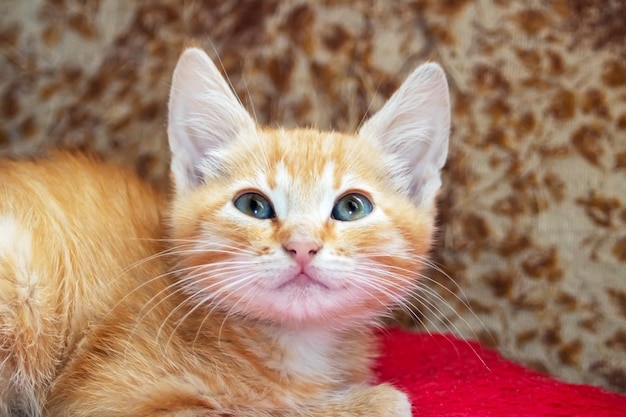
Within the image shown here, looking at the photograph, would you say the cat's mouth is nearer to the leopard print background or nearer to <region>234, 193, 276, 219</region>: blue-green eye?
<region>234, 193, 276, 219</region>: blue-green eye

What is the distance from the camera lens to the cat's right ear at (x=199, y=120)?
3.90 feet

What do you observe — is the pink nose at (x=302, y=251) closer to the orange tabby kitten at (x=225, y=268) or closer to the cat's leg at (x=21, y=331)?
the orange tabby kitten at (x=225, y=268)

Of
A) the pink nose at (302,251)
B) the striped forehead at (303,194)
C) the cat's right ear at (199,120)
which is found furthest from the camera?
the cat's right ear at (199,120)

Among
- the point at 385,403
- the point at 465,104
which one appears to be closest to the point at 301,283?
the point at 385,403

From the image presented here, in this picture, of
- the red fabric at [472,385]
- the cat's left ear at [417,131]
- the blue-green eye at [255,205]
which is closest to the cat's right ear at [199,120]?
the blue-green eye at [255,205]

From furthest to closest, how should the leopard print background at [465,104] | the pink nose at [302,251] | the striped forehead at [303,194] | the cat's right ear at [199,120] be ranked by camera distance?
the leopard print background at [465,104] → the cat's right ear at [199,120] → the striped forehead at [303,194] → the pink nose at [302,251]

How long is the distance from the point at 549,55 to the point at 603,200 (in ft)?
1.11

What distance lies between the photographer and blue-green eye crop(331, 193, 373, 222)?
1.09 metres

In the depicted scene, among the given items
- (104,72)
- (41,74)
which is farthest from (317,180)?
(41,74)

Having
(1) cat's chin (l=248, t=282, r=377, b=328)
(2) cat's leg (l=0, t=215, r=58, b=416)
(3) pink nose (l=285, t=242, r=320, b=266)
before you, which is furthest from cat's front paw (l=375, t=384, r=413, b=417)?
(2) cat's leg (l=0, t=215, r=58, b=416)

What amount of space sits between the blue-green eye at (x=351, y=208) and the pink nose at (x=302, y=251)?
135 mm

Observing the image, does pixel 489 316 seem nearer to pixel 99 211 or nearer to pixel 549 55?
pixel 549 55

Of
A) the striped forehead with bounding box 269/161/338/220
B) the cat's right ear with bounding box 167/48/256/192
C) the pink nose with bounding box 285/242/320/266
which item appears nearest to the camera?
the pink nose with bounding box 285/242/320/266

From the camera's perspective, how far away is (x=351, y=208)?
43.7 inches
